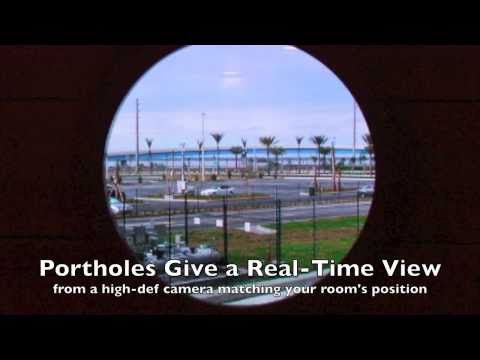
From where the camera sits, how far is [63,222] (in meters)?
4.02

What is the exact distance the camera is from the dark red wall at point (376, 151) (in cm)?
392

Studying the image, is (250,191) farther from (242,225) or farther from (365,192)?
(242,225)

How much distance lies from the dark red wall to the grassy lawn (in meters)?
5.49

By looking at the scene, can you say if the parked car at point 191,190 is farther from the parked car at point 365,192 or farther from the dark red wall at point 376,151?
the dark red wall at point 376,151

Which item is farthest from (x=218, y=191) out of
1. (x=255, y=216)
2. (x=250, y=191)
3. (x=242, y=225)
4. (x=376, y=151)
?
(x=376, y=151)

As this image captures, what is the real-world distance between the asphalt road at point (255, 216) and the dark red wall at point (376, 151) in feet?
21.8

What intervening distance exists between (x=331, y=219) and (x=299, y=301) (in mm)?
9943

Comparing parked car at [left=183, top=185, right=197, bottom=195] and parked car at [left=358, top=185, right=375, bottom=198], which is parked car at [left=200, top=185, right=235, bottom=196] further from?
parked car at [left=358, top=185, right=375, bottom=198]

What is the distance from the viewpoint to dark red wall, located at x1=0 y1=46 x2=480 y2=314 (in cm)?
392

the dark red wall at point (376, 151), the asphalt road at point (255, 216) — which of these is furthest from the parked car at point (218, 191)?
the dark red wall at point (376, 151)

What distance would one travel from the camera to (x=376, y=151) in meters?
3.96

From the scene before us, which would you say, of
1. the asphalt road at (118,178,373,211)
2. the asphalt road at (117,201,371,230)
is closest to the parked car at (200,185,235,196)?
the asphalt road at (118,178,373,211)
